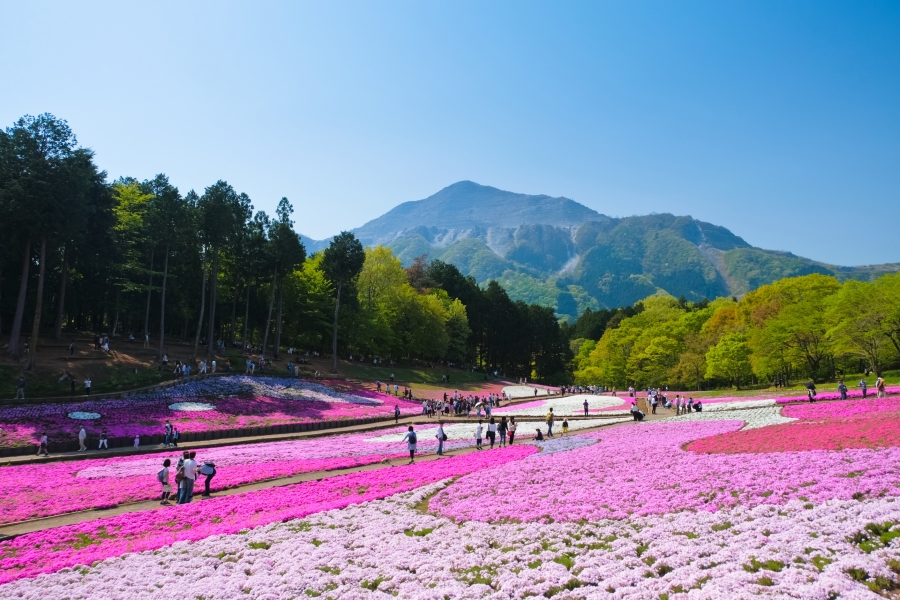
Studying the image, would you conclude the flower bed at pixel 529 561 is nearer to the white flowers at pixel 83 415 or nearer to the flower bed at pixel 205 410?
the flower bed at pixel 205 410

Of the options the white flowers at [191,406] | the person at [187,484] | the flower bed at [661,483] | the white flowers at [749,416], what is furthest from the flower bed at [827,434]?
the white flowers at [191,406]

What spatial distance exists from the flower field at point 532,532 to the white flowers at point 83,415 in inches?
439

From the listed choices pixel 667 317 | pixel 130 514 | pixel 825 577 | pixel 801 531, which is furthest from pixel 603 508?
pixel 667 317

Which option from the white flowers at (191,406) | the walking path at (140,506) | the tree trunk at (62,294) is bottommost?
the walking path at (140,506)

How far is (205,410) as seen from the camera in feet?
138

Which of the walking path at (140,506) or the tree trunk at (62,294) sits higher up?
the tree trunk at (62,294)

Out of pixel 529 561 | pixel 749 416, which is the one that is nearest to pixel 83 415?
pixel 529 561

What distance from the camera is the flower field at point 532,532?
11.0m

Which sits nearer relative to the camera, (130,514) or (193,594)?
(193,594)

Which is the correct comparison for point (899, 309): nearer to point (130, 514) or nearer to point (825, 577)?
point (825, 577)

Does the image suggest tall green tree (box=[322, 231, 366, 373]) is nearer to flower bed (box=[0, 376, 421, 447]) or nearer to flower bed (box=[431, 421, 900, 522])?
flower bed (box=[0, 376, 421, 447])

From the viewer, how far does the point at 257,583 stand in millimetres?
12461

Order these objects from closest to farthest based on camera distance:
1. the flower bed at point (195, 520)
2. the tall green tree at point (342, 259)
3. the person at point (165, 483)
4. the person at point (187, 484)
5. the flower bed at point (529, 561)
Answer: the flower bed at point (529, 561)
the flower bed at point (195, 520)
the person at point (187, 484)
the person at point (165, 483)
the tall green tree at point (342, 259)

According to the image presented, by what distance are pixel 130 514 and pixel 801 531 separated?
796 inches
